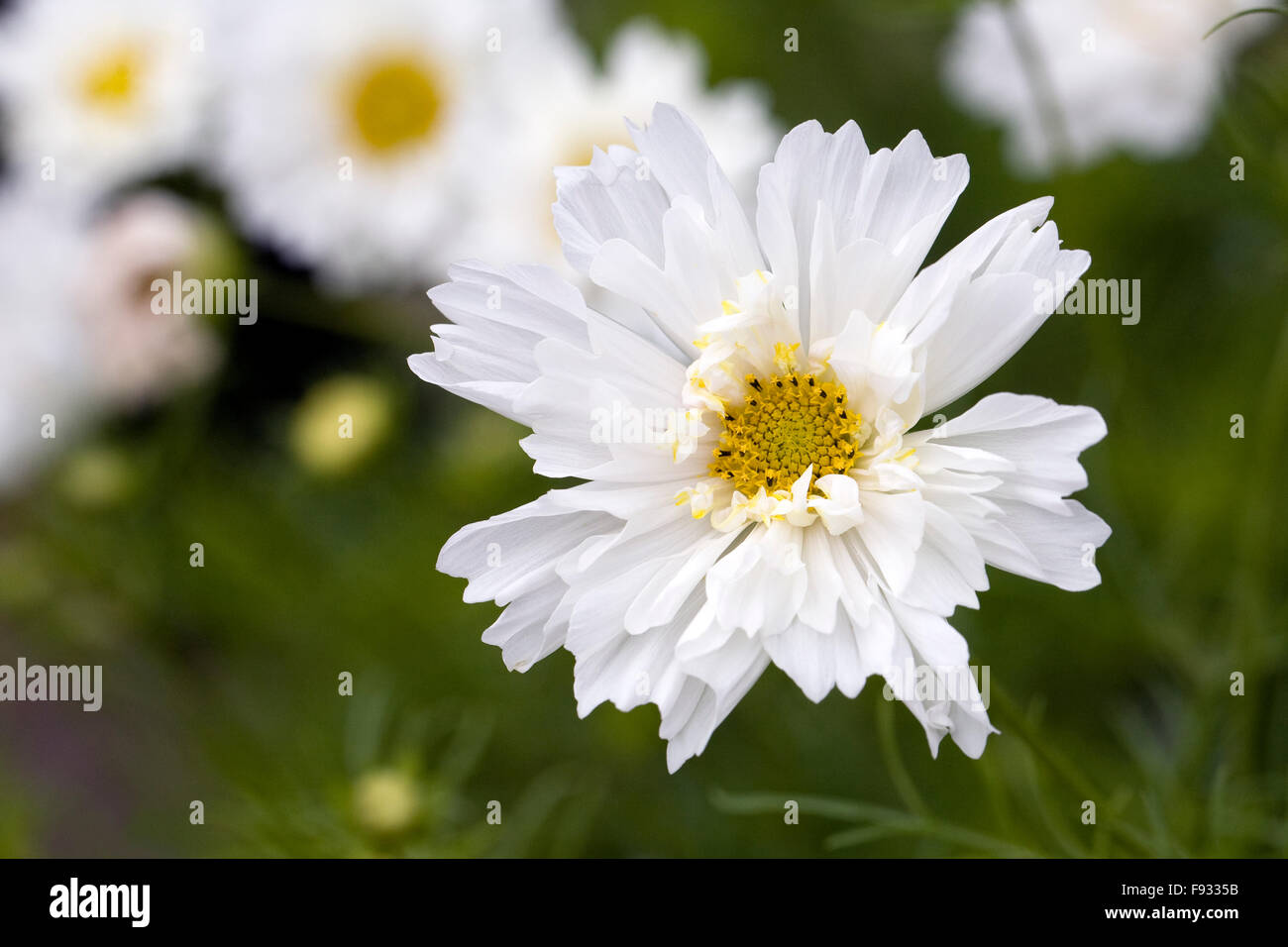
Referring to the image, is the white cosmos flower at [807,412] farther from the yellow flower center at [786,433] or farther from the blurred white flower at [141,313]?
the blurred white flower at [141,313]

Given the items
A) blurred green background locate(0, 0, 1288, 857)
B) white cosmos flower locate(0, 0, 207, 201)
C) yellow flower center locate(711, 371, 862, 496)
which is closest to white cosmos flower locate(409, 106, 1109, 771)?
yellow flower center locate(711, 371, 862, 496)

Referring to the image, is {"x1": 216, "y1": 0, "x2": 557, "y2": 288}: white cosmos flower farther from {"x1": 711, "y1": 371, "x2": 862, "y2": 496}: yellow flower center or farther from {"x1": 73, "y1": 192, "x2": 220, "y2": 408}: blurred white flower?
{"x1": 711, "y1": 371, "x2": 862, "y2": 496}: yellow flower center

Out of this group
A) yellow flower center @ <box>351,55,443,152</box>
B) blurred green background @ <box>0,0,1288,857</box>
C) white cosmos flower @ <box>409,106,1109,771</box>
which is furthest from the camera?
yellow flower center @ <box>351,55,443,152</box>

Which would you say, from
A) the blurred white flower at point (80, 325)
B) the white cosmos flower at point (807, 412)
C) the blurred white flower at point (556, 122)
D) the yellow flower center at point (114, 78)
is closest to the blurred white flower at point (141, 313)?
the blurred white flower at point (80, 325)

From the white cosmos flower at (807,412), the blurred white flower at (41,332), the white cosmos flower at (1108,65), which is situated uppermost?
the white cosmos flower at (1108,65)

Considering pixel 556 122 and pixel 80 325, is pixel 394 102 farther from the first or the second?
pixel 80 325
